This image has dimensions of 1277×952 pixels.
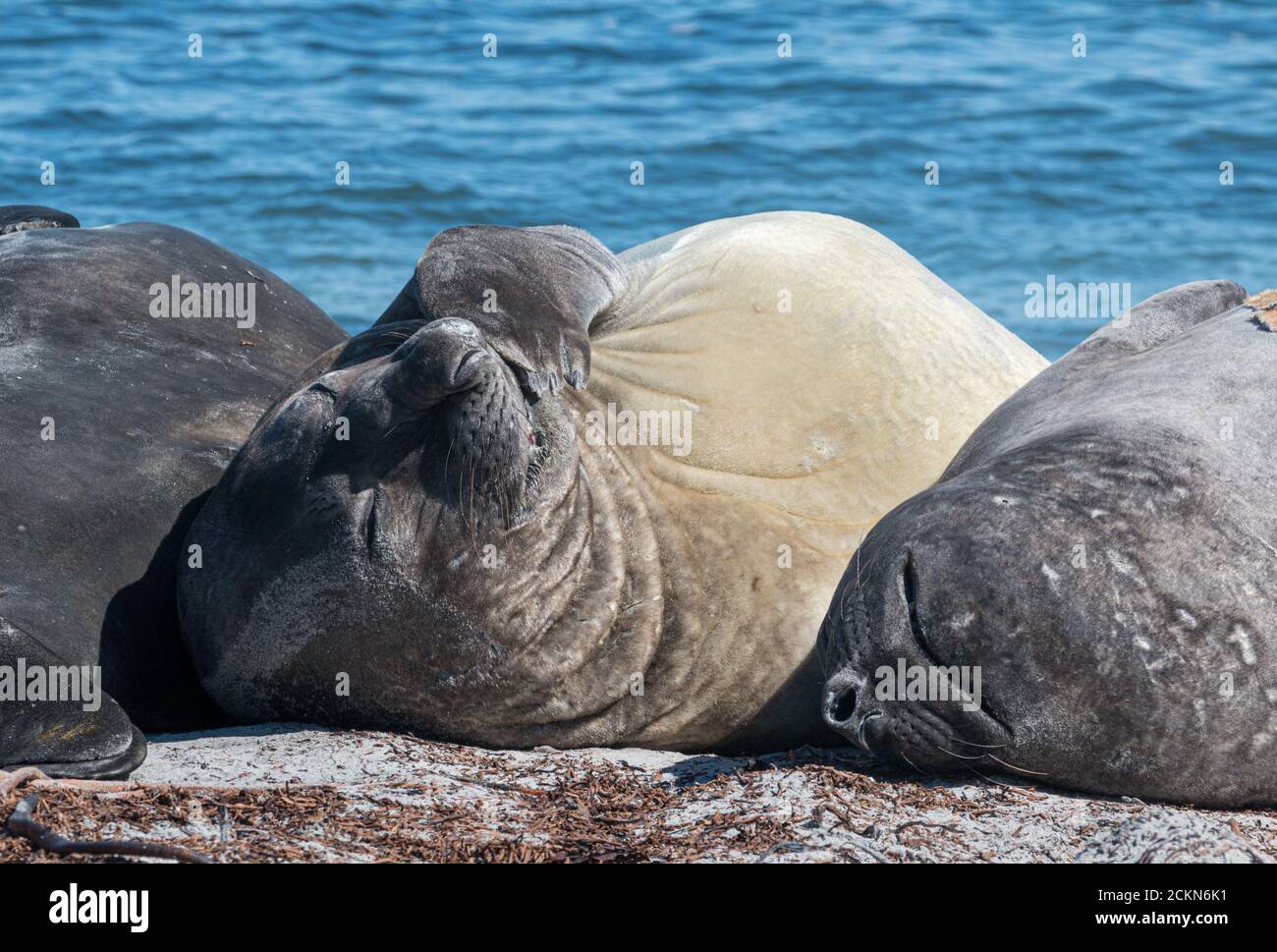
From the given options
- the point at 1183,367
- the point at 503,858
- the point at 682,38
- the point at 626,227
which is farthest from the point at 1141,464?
the point at 682,38

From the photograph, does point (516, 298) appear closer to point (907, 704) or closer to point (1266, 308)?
point (907, 704)

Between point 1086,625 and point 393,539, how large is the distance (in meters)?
1.79

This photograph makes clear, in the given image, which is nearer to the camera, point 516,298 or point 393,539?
point 393,539

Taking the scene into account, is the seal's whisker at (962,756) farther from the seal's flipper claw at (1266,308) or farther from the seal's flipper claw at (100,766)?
the seal's flipper claw at (100,766)

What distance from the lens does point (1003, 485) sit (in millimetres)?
4086

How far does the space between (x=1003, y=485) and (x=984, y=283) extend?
877 centimetres

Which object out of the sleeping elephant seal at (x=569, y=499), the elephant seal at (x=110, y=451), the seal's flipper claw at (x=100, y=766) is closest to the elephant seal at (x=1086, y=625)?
the sleeping elephant seal at (x=569, y=499)

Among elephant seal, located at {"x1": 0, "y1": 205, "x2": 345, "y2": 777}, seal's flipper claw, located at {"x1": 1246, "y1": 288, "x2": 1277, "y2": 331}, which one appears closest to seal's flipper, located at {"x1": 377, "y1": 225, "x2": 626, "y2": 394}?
elephant seal, located at {"x1": 0, "y1": 205, "x2": 345, "y2": 777}

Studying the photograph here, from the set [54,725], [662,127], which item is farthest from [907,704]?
[662,127]

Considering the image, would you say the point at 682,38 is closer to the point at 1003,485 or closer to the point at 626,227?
the point at 626,227

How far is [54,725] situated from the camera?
4109 mm

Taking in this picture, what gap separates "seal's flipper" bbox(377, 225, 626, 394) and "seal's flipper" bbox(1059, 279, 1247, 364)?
152cm

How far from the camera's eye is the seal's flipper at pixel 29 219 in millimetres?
6492

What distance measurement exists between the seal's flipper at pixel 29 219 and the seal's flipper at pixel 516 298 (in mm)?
2300
